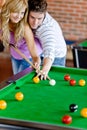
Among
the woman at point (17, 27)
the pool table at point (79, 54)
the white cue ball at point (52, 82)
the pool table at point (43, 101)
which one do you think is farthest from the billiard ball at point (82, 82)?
the pool table at point (79, 54)

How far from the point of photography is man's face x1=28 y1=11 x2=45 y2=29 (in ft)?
9.37

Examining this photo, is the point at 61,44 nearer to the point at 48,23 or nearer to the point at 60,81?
the point at 48,23

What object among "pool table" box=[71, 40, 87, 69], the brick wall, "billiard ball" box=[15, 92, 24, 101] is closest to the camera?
"billiard ball" box=[15, 92, 24, 101]

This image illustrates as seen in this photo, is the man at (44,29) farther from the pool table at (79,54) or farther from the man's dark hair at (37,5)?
the pool table at (79,54)

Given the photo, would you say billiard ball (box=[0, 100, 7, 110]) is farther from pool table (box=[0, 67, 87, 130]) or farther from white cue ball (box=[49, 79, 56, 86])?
white cue ball (box=[49, 79, 56, 86])

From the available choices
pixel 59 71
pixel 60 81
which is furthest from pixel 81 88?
pixel 59 71

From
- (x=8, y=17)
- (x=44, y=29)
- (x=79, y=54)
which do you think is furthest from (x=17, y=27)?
(x=79, y=54)

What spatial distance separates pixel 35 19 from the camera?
9.48ft

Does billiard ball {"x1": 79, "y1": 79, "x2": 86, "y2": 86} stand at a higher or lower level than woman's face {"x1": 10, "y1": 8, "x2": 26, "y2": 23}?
lower

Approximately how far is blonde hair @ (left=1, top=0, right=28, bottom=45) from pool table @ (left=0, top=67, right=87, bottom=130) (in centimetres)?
37

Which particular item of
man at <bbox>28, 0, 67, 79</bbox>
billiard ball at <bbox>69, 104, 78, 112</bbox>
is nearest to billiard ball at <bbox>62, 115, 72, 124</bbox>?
billiard ball at <bbox>69, 104, 78, 112</bbox>

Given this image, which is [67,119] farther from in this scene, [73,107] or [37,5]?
[37,5]

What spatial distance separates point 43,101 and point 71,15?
154 inches

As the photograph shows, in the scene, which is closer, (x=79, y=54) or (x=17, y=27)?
(x=17, y=27)
